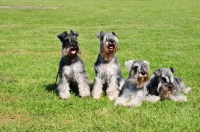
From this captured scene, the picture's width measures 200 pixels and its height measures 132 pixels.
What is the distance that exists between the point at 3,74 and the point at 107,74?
5304 millimetres

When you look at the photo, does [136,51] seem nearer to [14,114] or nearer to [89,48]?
[89,48]

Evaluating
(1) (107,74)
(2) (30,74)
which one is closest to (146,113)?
(1) (107,74)

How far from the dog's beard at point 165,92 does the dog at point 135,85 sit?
1.67 ft

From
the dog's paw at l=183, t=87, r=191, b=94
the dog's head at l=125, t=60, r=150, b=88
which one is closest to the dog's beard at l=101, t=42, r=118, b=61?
the dog's head at l=125, t=60, r=150, b=88

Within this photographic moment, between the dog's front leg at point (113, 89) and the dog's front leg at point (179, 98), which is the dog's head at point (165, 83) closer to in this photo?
the dog's front leg at point (179, 98)

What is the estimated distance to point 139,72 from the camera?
10695mm

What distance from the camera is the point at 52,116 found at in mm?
10039

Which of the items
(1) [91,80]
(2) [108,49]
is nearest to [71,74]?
(2) [108,49]

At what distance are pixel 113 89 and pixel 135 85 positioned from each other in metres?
0.85

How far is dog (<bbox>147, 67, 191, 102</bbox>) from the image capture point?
1104 cm

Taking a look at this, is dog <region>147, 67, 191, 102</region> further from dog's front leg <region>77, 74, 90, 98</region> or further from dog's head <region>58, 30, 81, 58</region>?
dog's head <region>58, 30, 81, 58</region>

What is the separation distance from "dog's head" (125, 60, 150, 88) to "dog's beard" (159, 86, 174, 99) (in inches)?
26.0

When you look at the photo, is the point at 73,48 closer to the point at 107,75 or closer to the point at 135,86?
the point at 107,75

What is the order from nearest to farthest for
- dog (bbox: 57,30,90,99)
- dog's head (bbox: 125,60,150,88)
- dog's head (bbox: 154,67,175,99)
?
dog's head (bbox: 125,60,150,88) → dog's head (bbox: 154,67,175,99) → dog (bbox: 57,30,90,99)
